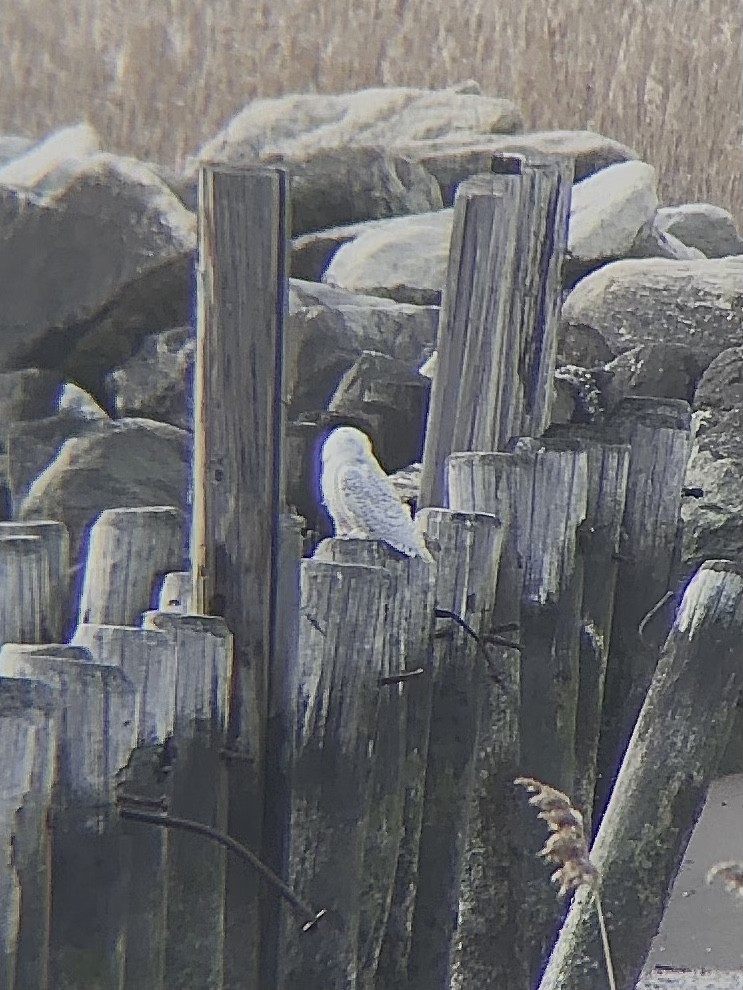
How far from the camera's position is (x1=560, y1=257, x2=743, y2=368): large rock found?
5.50 m

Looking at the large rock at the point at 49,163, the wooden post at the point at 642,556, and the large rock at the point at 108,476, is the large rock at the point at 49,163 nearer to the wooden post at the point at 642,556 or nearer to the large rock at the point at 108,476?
the large rock at the point at 108,476

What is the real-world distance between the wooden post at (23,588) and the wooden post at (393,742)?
407 millimetres

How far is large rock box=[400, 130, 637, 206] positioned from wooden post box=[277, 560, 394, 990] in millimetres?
5942

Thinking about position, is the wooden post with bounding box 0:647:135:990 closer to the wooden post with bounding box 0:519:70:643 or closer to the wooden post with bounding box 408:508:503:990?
the wooden post with bounding box 0:519:70:643

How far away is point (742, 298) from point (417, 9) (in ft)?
21.2

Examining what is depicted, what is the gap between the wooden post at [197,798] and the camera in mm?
2275

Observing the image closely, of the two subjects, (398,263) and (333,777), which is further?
(398,263)

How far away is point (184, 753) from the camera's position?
2.29 m

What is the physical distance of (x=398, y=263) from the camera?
23.3ft

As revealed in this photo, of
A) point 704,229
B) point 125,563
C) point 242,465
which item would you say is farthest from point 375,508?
point 704,229

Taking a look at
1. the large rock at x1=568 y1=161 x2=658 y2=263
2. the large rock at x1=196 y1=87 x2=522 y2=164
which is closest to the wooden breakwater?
the large rock at x1=568 y1=161 x2=658 y2=263

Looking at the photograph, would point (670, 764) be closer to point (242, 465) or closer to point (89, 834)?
point (242, 465)

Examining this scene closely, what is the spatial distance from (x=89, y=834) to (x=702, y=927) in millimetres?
2405

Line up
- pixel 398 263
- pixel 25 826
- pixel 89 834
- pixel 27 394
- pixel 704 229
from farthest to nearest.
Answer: pixel 704 229, pixel 398 263, pixel 27 394, pixel 89 834, pixel 25 826
